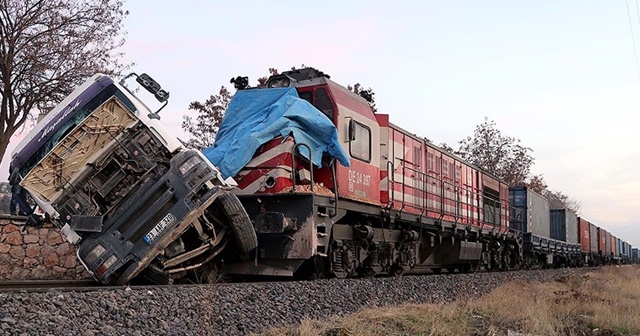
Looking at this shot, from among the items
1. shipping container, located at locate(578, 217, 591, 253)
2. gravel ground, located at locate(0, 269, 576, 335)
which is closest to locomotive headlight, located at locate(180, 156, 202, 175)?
gravel ground, located at locate(0, 269, 576, 335)

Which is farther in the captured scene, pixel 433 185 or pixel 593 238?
pixel 593 238

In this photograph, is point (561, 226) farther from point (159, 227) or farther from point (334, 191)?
point (159, 227)

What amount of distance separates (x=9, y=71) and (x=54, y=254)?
5.47m

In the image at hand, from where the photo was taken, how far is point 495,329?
297 inches

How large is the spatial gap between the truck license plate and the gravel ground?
0.92 metres

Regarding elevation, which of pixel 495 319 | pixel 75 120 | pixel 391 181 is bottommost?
pixel 495 319

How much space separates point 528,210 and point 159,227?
68.7 ft

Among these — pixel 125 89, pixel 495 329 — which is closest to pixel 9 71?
pixel 125 89

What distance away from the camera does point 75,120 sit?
25.5 ft

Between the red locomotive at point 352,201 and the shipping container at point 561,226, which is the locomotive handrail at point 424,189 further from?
the shipping container at point 561,226

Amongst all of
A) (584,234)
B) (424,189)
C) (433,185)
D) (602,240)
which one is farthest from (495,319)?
(602,240)

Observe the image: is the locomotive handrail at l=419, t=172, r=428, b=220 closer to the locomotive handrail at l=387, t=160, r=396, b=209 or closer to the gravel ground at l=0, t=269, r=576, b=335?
the locomotive handrail at l=387, t=160, r=396, b=209

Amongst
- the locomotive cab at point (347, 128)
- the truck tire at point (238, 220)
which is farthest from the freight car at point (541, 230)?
the truck tire at point (238, 220)

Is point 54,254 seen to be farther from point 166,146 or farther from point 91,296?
point 91,296
